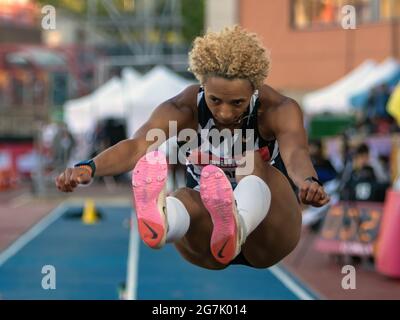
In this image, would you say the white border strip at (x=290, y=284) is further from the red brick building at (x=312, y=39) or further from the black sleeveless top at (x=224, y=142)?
the red brick building at (x=312, y=39)

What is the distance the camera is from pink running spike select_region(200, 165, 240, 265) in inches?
159

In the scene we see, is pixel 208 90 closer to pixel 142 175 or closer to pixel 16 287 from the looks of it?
pixel 142 175

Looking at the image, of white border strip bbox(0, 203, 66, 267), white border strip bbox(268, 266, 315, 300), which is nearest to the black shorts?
white border strip bbox(268, 266, 315, 300)

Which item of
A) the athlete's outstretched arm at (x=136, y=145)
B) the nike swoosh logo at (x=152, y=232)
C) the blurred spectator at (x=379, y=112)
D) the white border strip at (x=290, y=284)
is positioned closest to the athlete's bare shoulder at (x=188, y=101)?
the athlete's outstretched arm at (x=136, y=145)

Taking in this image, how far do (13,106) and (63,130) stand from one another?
347 inches

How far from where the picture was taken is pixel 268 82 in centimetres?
1541

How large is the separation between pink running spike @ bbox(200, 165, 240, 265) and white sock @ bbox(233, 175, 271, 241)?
8cm

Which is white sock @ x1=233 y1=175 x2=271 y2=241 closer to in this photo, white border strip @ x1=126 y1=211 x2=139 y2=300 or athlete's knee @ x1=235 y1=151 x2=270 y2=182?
athlete's knee @ x1=235 y1=151 x2=270 y2=182

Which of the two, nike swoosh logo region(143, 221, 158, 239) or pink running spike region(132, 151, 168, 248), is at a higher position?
pink running spike region(132, 151, 168, 248)

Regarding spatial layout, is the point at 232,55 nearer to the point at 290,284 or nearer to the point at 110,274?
the point at 290,284

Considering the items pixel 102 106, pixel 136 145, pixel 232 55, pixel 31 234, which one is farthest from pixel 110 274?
pixel 232 55

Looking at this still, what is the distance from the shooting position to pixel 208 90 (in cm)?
413

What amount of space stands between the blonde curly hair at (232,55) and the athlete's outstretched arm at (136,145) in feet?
0.83

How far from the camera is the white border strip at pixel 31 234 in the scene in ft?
48.5
